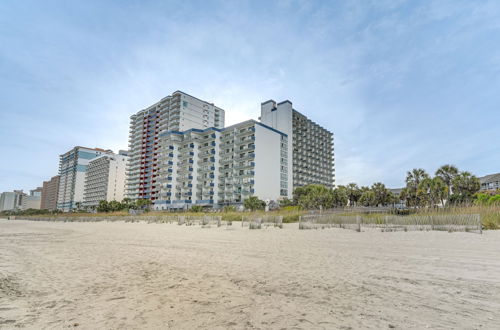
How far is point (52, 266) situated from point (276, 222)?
51.9ft

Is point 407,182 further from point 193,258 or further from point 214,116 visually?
point 214,116

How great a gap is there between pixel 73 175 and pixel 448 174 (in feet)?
505

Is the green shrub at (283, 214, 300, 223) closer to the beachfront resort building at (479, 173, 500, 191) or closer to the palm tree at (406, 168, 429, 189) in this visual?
the palm tree at (406, 168, 429, 189)

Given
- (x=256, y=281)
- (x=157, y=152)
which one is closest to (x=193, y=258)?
(x=256, y=281)

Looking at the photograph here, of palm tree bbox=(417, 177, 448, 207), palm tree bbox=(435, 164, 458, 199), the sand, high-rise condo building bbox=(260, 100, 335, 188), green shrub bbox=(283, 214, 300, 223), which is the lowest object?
the sand

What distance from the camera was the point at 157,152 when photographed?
293 ft

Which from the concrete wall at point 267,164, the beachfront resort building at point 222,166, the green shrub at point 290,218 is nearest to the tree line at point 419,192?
the concrete wall at point 267,164

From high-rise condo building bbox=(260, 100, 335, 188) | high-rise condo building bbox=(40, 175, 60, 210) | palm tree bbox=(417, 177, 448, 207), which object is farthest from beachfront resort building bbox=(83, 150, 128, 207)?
palm tree bbox=(417, 177, 448, 207)

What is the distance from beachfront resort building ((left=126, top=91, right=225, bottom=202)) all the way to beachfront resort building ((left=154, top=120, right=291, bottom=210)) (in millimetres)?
6041

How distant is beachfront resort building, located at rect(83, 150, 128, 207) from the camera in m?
117

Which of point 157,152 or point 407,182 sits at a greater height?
point 157,152

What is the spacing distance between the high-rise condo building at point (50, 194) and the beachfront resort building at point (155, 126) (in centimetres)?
9213

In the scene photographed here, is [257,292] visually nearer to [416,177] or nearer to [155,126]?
[416,177]

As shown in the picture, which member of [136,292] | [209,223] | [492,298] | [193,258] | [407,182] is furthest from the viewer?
[407,182]
